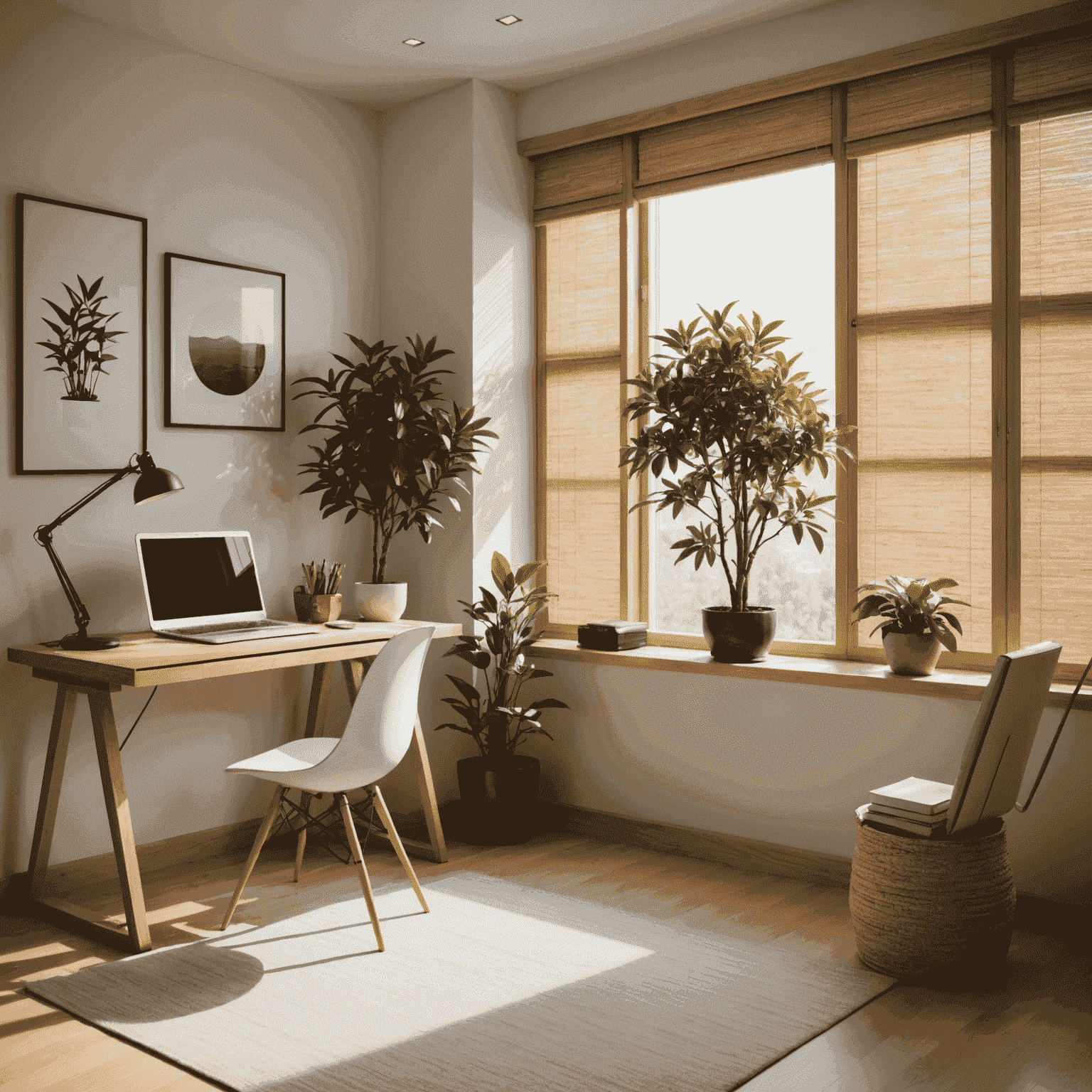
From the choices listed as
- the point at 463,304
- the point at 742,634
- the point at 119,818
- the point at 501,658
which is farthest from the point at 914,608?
the point at 119,818

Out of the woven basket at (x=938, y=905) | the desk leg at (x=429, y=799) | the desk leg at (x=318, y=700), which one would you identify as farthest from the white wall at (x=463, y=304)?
the woven basket at (x=938, y=905)

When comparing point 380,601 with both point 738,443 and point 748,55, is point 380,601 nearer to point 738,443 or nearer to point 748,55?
point 738,443

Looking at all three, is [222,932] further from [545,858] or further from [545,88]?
[545,88]

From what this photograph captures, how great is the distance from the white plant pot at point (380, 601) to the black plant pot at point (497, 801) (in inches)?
27.0

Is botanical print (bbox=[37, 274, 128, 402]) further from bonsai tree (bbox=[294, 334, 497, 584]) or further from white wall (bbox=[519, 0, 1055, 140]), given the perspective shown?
white wall (bbox=[519, 0, 1055, 140])

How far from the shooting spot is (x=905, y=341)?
3781mm

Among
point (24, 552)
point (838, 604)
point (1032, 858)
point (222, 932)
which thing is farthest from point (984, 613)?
point (24, 552)

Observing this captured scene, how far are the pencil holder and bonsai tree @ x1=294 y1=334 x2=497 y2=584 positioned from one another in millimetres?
287

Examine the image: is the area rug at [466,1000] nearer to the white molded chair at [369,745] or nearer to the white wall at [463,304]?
the white molded chair at [369,745]

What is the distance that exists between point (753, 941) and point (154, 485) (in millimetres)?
2366

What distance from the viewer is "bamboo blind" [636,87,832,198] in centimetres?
395

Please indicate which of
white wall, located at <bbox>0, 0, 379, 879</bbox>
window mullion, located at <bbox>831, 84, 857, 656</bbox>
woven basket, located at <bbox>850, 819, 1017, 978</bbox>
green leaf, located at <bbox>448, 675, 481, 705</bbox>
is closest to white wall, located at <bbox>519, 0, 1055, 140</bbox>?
window mullion, located at <bbox>831, 84, 857, 656</bbox>

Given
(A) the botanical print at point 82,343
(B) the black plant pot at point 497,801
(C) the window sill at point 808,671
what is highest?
(A) the botanical print at point 82,343

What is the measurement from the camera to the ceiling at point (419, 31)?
12.2 feet
